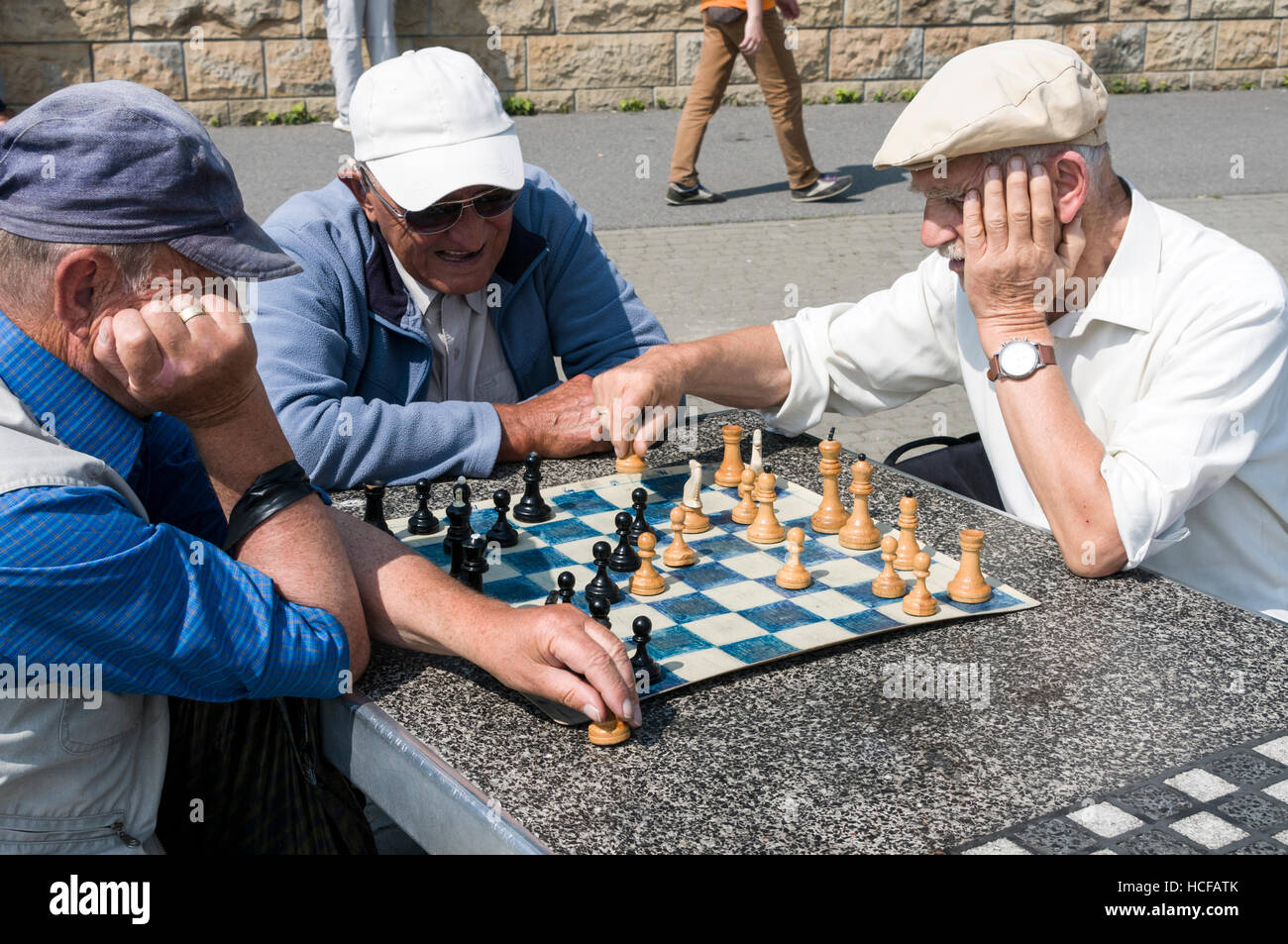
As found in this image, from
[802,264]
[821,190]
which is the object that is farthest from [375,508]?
[821,190]

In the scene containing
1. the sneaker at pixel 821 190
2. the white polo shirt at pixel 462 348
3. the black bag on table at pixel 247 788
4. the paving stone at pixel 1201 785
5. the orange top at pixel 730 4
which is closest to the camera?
the paving stone at pixel 1201 785

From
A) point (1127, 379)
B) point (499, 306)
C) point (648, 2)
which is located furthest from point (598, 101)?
point (1127, 379)

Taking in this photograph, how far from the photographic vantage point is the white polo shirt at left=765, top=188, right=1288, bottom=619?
239 centimetres

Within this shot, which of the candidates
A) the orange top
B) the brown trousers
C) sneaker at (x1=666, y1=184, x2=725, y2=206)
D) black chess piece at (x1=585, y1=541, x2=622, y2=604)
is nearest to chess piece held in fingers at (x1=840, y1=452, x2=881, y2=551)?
black chess piece at (x1=585, y1=541, x2=622, y2=604)

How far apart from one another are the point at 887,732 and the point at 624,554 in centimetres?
71

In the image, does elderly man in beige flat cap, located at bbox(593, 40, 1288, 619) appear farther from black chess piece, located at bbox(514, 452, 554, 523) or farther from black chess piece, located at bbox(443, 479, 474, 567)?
black chess piece, located at bbox(443, 479, 474, 567)

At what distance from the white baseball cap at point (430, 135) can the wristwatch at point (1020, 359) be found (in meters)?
1.17

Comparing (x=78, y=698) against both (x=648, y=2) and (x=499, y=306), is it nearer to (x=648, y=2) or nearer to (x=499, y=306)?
(x=499, y=306)

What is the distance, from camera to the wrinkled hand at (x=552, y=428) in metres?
2.99

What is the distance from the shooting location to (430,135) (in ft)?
9.89

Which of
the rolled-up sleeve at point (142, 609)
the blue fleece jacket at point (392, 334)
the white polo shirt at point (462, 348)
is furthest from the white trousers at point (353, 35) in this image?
the rolled-up sleeve at point (142, 609)

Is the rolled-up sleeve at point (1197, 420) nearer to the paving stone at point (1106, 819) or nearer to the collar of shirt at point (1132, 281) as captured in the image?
the collar of shirt at point (1132, 281)

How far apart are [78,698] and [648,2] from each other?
10361mm

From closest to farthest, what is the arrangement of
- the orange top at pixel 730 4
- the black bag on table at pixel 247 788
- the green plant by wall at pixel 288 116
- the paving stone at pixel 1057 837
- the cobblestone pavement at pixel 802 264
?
the paving stone at pixel 1057 837 → the black bag on table at pixel 247 788 → the cobblestone pavement at pixel 802 264 → the orange top at pixel 730 4 → the green plant by wall at pixel 288 116
